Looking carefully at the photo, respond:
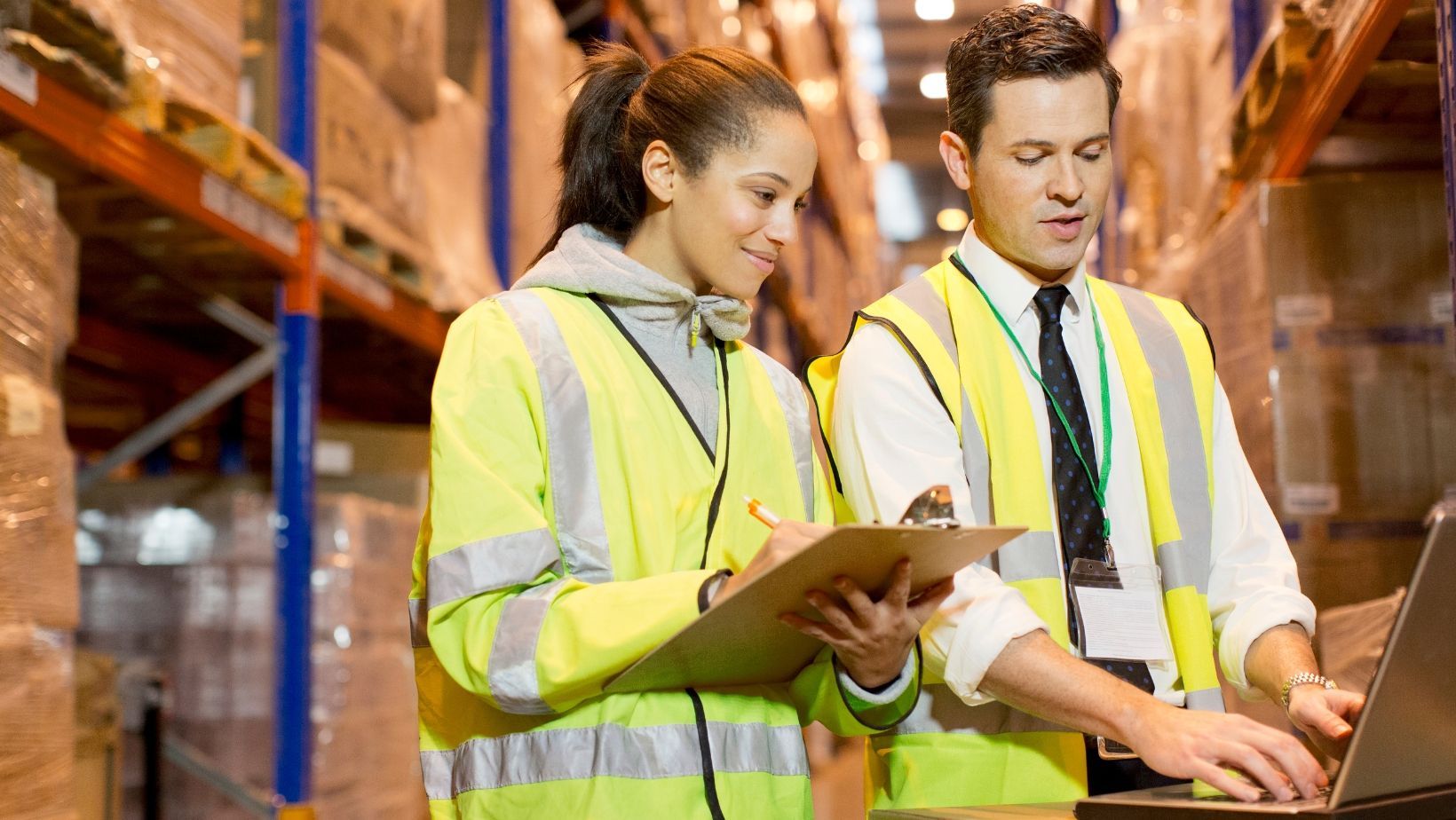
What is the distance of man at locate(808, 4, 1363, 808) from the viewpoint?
1963mm

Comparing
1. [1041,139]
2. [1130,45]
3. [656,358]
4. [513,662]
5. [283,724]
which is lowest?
[283,724]

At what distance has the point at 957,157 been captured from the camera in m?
2.35

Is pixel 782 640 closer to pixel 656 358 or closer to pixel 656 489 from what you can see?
pixel 656 489

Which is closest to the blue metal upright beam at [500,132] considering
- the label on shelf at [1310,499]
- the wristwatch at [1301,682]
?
the label on shelf at [1310,499]

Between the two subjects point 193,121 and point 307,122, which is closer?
point 193,121

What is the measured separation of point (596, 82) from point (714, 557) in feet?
2.53

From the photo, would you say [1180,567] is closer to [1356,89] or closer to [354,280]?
[1356,89]

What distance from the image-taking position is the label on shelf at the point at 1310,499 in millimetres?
3518

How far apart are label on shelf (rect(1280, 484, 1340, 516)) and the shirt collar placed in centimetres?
147

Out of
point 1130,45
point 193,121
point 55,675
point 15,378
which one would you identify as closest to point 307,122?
point 193,121

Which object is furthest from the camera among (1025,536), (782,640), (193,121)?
(193,121)

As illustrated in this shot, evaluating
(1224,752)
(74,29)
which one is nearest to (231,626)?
(74,29)

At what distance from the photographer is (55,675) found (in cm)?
323

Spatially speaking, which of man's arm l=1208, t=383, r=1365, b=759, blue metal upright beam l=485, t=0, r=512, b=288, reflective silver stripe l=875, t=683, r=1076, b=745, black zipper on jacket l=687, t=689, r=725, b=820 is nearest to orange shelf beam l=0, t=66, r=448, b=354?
blue metal upright beam l=485, t=0, r=512, b=288
